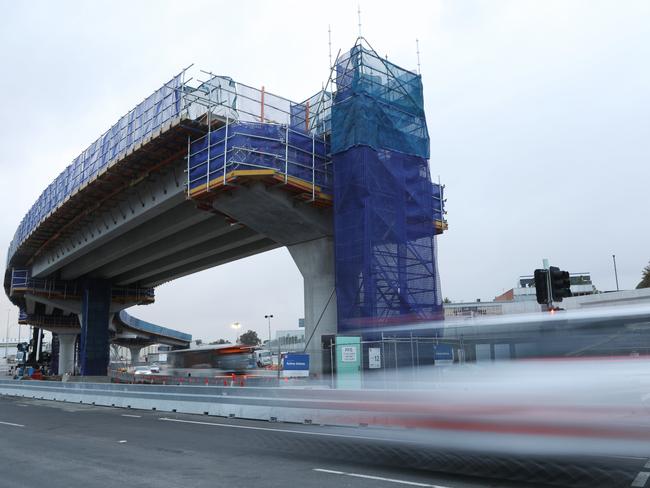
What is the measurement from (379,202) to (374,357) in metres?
10.2

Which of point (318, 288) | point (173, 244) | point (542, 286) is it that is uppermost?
point (173, 244)

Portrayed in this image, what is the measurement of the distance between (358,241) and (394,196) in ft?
8.76

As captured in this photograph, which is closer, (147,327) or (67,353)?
(67,353)

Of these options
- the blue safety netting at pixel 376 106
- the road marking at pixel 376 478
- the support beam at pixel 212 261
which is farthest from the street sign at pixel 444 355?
the support beam at pixel 212 261

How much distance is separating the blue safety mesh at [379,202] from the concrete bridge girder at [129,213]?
784cm

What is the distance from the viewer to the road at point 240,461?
7.57 meters

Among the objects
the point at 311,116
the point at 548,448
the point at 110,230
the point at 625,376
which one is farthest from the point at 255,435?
the point at 110,230

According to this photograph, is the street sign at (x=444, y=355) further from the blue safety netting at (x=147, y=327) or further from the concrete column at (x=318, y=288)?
the blue safety netting at (x=147, y=327)

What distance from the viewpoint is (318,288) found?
24.4m

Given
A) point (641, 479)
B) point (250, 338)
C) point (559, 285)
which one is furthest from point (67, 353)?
point (250, 338)

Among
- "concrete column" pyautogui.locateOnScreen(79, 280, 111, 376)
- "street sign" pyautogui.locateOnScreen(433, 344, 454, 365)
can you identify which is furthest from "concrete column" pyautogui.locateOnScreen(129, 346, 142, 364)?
"street sign" pyautogui.locateOnScreen(433, 344, 454, 365)

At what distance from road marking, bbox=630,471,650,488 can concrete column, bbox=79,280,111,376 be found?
150ft

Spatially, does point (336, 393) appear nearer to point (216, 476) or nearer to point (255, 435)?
point (255, 435)

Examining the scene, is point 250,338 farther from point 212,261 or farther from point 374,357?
point 374,357
